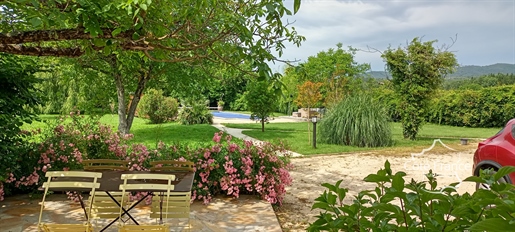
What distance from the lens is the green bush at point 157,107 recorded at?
69.6ft

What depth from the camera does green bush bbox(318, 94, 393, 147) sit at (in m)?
12.3

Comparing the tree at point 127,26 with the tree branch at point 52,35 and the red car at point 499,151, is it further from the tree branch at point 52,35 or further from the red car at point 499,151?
the red car at point 499,151

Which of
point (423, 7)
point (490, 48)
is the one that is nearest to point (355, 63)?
point (490, 48)

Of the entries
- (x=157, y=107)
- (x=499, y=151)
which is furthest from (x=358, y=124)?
(x=157, y=107)

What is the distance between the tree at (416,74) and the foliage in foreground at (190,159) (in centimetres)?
996

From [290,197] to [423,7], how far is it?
234 inches

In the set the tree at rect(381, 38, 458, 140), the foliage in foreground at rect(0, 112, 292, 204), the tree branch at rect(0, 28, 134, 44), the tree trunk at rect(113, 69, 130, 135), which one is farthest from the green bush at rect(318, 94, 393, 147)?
the tree branch at rect(0, 28, 134, 44)

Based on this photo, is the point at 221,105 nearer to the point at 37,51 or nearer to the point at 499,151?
the point at 499,151

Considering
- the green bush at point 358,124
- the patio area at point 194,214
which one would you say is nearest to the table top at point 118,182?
the patio area at point 194,214

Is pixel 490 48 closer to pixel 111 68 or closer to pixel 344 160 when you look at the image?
pixel 344 160

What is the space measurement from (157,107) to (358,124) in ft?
44.2

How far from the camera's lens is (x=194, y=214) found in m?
4.57

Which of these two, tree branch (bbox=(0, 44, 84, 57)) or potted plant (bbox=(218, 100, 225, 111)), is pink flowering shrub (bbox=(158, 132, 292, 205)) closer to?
tree branch (bbox=(0, 44, 84, 57))

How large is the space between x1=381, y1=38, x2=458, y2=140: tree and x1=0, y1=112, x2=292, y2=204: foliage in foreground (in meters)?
9.96
